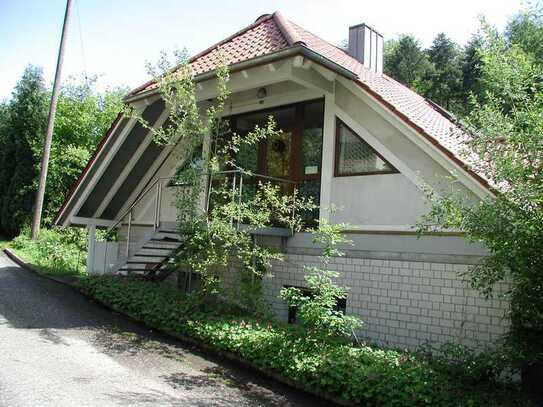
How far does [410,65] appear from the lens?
30.7 metres

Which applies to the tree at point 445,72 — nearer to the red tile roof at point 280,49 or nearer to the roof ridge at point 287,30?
the red tile roof at point 280,49

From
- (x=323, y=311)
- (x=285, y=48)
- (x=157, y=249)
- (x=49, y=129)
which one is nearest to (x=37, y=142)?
(x=49, y=129)

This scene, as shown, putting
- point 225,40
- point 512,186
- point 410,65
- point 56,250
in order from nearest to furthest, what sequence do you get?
point 512,186 < point 225,40 < point 56,250 < point 410,65

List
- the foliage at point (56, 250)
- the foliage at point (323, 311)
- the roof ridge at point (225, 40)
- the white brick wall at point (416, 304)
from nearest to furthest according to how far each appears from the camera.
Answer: the foliage at point (323, 311)
the white brick wall at point (416, 304)
the roof ridge at point (225, 40)
the foliage at point (56, 250)

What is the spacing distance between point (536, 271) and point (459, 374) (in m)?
1.53

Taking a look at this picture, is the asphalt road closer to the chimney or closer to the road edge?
the road edge

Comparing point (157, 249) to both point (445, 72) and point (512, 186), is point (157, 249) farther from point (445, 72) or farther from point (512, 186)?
point (445, 72)

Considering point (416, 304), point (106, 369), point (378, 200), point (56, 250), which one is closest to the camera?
point (106, 369)

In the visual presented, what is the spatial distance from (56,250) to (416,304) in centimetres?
1195

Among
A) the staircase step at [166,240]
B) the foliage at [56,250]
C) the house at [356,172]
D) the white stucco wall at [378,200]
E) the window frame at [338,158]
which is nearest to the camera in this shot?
the house at [356,172]

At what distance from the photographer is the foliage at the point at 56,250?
13.8 metres

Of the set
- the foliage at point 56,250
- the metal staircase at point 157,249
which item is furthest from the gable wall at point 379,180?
the foliage at point 56,250

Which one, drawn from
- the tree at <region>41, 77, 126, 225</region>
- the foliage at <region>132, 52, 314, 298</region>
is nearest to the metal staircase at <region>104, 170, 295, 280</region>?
the foliage at <region>132, 52, 314, 298</region>

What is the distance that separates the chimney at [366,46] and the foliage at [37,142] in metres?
12.7
